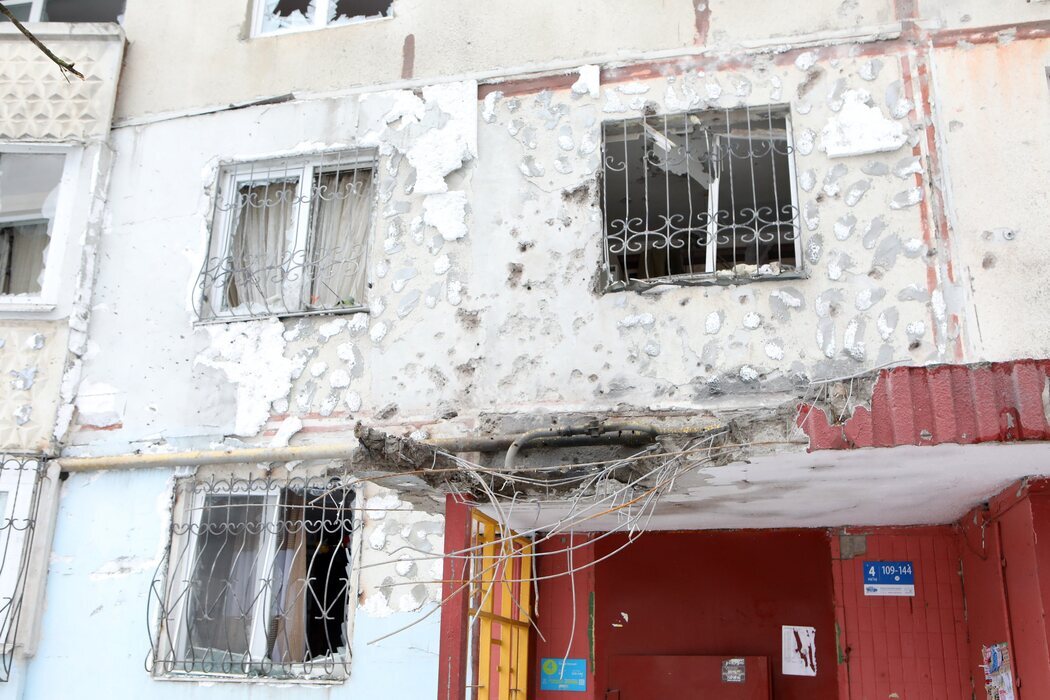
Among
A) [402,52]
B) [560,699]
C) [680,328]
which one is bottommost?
[560,699]

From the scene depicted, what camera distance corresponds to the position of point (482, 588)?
5559 millimetres

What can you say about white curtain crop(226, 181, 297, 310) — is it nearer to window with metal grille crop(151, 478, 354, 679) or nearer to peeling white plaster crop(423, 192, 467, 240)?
peeling white plaster crop(423, 192, 467, 240)

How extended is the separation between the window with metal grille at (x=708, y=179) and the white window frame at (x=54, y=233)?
4.26 meters

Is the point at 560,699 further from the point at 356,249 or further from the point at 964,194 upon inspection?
the point at 964,194

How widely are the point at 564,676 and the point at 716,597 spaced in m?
1.67

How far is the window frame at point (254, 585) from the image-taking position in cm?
663

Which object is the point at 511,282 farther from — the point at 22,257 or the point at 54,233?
the point at 22,257

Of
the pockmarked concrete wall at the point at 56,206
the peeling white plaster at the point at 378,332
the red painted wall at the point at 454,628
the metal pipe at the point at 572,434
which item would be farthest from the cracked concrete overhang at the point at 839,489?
the pockmarked concrete wall at the point at 56,206

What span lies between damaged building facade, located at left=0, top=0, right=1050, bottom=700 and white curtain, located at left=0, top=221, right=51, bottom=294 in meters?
0.03

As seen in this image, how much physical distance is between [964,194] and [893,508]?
6.73 ft

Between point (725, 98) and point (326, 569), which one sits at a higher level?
point (725, 98)

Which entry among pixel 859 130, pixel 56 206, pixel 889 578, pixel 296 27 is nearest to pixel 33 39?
pixel 56 206

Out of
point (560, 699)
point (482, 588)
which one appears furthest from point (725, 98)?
point (560, 699)

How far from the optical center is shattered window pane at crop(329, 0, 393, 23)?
815cm
